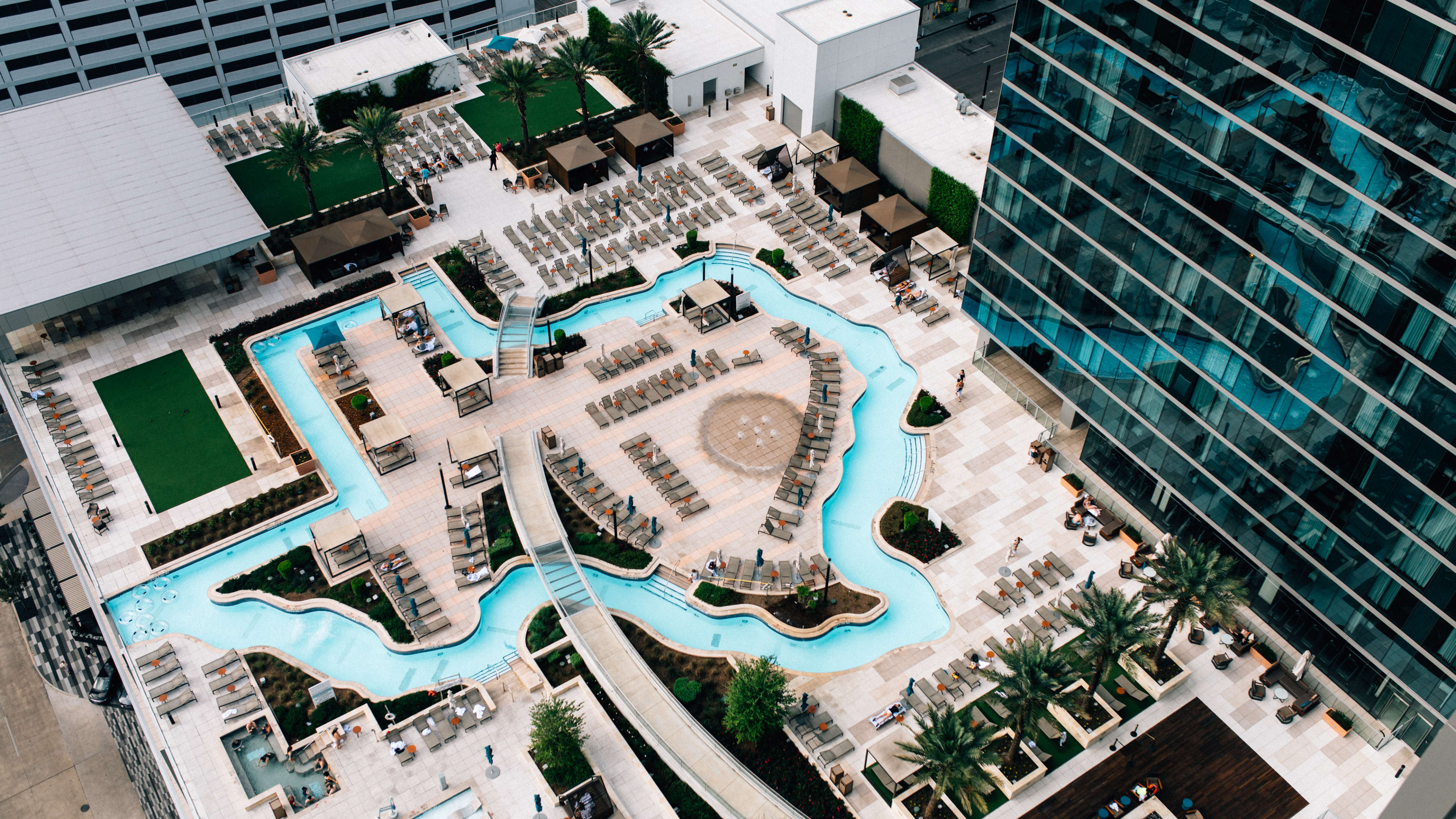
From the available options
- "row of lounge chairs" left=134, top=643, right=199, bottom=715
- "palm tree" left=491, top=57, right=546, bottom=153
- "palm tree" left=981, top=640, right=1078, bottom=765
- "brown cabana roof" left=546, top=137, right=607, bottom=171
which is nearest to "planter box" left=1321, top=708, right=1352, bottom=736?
"palm tree" left=981, top=640, right=1078, bottom=765

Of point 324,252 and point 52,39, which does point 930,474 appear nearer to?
point 324,252

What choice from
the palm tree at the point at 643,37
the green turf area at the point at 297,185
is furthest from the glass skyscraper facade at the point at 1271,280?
the green turf area at the point at 297,185

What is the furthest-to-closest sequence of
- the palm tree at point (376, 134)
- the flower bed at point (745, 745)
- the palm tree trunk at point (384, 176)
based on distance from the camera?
the palm tree trunk at point (384, 176) < the palm tree at point (376, 134) < the flower bed at point (745, 745)

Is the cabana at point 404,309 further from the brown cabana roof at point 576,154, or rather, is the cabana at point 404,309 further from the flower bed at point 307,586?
the flower bed at point 307,586

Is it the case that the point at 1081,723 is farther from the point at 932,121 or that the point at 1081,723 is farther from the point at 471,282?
the point at 471,282

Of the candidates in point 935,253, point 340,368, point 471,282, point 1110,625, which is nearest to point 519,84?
point 471,282

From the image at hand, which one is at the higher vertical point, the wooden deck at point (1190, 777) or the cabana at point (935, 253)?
the cabana at point (935, 253)

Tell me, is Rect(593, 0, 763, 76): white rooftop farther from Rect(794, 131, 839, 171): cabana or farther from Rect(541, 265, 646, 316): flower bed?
Rect(541, 265, 646, 316): flower bed

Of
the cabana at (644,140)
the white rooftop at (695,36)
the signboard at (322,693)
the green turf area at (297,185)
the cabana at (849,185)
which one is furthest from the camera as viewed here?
the white rooftop at (695,36)
